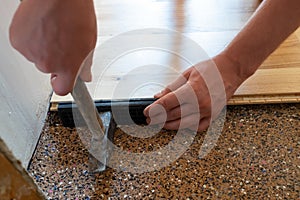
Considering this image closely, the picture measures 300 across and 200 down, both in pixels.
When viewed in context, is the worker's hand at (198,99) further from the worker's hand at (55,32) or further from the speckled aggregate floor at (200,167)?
the worker's hand at (55,32)

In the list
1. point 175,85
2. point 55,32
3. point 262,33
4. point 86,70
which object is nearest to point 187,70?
point 175,85

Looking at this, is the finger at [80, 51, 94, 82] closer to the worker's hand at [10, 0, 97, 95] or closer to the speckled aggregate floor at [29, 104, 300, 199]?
the worker's hand at [10, 0, 97, 95]

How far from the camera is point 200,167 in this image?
0.54 meters

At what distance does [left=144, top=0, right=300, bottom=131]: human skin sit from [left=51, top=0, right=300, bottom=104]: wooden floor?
2.1 inches

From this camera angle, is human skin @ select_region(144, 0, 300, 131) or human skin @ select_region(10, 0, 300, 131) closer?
human skin @ select_region(10, 0, 300, 131)

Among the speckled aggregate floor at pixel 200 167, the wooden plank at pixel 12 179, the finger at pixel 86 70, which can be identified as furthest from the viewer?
the speckled aggregate floor at pixel 200 167

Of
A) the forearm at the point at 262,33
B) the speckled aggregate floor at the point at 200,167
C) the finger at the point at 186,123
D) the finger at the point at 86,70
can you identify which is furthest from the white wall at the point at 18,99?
the forearm at the point at 262,33

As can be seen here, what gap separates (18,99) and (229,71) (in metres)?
0.37

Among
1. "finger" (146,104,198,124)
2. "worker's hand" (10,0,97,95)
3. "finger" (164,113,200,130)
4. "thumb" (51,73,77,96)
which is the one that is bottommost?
"finger" (164,113,200,130)

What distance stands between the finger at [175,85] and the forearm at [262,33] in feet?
0.28

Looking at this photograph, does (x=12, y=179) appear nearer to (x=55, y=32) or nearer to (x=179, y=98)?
(x=55, y=32)

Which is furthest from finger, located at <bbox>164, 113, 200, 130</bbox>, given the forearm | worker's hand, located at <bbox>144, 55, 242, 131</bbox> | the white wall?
the white wall

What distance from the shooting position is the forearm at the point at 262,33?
53 centimetres

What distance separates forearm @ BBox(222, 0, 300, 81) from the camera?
20.9 inches
